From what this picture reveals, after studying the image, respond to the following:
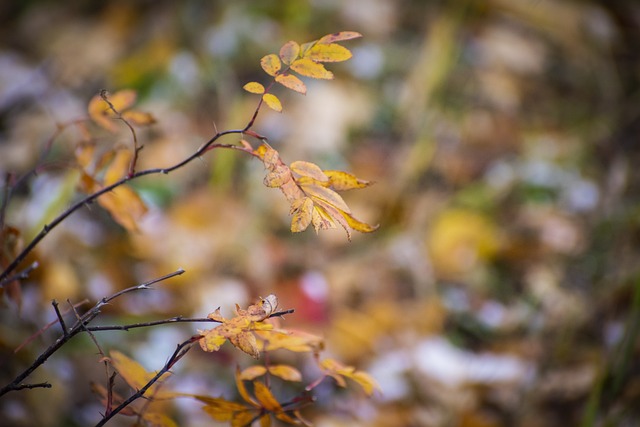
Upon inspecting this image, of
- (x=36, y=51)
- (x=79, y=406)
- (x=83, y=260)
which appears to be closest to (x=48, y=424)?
(x=79, y=406)

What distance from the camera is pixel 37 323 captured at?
3.48 feet

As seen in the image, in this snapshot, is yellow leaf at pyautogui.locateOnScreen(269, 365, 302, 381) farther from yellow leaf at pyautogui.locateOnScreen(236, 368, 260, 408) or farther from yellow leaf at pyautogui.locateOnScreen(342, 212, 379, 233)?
yellow leaf at pyautogui.locateOnScreen(342, 212, 379, 233)

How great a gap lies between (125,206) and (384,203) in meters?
0.97

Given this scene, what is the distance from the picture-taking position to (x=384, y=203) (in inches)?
58.9

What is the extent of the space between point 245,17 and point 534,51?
997 mm

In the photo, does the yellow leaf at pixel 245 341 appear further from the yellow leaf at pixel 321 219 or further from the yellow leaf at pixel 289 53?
the yellow leaf at pixel 289 53

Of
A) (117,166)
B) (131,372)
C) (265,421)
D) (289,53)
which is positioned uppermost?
(117,166)

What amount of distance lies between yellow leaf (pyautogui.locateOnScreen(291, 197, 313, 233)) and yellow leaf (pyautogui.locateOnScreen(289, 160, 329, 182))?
18 mm

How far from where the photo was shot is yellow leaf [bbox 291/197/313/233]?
0.43 metres

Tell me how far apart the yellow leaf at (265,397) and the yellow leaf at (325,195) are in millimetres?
171

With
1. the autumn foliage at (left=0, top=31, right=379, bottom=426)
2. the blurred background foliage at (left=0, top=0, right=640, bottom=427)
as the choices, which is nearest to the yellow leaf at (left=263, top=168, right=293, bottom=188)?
the autumn foliage at (left=0, top=31, right=379, bottom=426)

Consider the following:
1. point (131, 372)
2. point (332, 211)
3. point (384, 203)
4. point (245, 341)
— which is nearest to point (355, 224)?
point (332, 211)

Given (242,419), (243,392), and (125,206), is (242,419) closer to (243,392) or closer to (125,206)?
(243,392)

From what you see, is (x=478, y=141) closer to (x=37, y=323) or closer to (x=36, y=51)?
(x=37, y=323)
